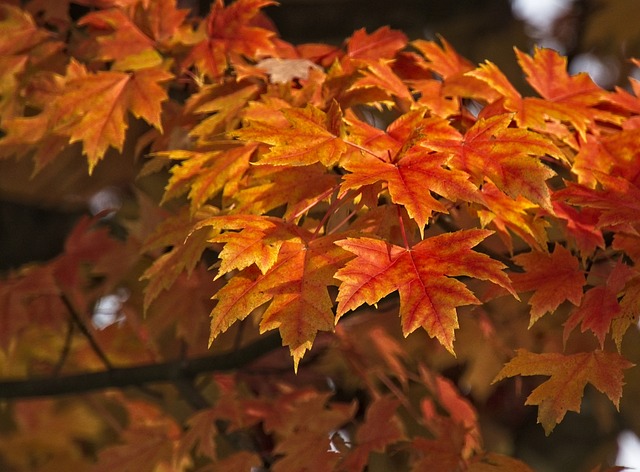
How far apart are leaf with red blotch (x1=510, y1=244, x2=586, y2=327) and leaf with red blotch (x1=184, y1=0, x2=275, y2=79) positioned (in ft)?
1.92

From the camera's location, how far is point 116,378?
1918 mm

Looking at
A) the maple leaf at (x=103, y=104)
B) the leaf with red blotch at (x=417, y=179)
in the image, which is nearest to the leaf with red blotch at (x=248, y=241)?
the leaf with red blotch at (x=417, y=179)

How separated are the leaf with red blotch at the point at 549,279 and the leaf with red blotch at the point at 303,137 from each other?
30 cm

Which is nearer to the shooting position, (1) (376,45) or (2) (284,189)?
(2) (284,189)

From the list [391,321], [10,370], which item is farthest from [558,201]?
[10,370]

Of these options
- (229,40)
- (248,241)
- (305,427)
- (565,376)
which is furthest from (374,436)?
(229,40)

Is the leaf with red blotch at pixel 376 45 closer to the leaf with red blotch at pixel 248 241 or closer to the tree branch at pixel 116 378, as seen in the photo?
the leaf with red blotch at pixel 248 241

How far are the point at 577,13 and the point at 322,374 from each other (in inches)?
85.9

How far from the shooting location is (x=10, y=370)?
2744 mm

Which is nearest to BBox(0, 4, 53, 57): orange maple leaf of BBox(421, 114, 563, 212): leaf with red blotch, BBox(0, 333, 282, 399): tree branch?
BBox(0, 333, 282, 399): tree branch

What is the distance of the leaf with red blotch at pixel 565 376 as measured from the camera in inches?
47.6

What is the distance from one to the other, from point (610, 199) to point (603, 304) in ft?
0.43

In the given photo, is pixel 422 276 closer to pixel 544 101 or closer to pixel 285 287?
pixel 285 287

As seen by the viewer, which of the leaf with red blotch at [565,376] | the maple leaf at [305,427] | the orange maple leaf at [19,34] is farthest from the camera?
the orange maple leaf at [19,34]
